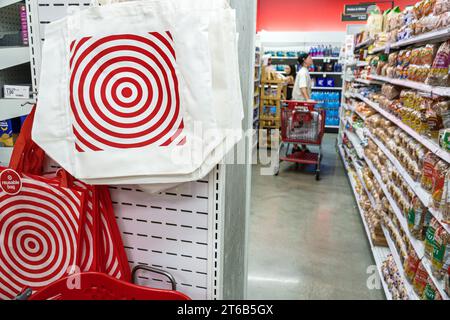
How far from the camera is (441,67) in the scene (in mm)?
2125

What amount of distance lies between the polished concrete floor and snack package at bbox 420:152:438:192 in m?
1.11

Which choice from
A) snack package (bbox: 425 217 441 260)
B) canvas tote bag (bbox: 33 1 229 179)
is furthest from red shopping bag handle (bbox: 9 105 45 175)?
snack package (bbox: 425 217 441 260)

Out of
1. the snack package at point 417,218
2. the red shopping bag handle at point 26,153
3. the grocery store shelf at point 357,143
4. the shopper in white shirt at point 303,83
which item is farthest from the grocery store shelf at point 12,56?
the shopper in white shirt at point 303,83

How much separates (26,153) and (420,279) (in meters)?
2.12

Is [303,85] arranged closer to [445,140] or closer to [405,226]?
[405,226]

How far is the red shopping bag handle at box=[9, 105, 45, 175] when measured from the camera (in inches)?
43.6

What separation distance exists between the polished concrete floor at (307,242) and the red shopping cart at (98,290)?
1.84m

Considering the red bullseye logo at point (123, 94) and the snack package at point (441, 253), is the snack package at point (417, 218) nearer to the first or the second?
the snack package at point (441, 253)

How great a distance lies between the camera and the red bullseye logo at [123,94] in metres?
0.96

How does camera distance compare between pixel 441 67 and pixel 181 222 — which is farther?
pixel 441 67

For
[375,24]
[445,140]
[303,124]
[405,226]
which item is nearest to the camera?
[445,140]

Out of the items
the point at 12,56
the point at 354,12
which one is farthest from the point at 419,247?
the point at 354,12

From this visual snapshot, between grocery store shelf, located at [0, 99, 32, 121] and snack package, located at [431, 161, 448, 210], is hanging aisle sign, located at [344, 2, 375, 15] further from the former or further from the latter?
grocery store shelf, located at [0, 99, 32, 121]
